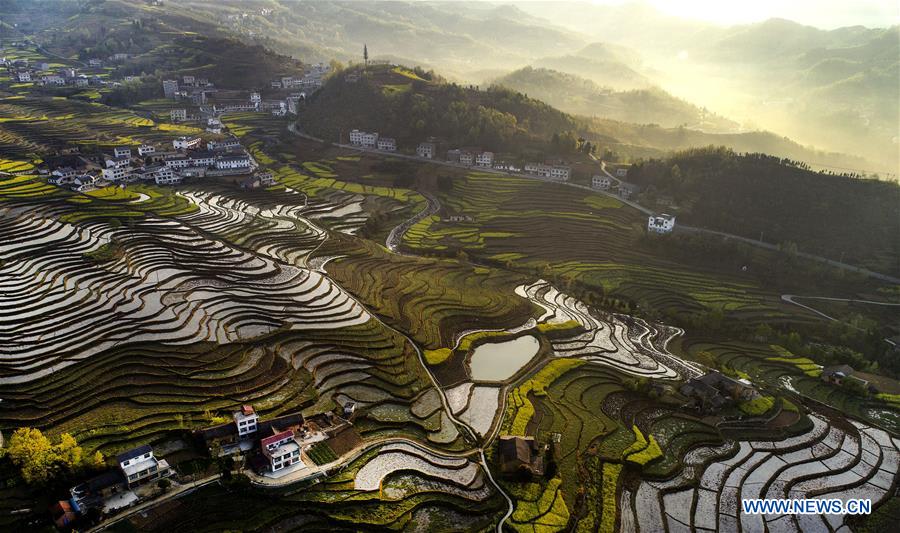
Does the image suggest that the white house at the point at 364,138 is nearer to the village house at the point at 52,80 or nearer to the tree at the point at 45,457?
the village house at the point at 52,80

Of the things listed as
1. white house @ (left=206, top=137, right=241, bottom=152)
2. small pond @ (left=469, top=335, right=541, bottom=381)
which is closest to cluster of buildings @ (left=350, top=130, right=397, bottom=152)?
white house @ (left=206, top=137, right=241, bottom=152)

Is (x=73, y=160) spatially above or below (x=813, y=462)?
above

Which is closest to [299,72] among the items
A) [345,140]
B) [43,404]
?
[345,140]

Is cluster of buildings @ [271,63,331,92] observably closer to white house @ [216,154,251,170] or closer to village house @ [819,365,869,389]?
white house @ [216,154,251,170]

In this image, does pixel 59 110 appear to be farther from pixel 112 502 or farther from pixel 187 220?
pixel 112 502

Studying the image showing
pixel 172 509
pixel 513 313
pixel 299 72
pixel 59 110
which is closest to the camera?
pixel 172 509

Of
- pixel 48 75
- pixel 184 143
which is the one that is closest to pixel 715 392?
pixel 184 143
